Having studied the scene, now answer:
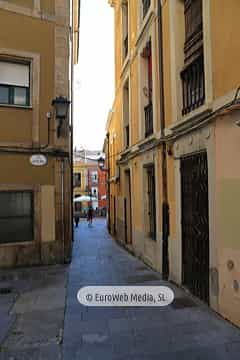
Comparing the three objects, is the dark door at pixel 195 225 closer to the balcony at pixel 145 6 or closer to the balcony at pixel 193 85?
the balcony at pixel 193 85

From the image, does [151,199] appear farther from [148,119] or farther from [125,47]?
[125,47]

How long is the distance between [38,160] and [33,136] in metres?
0.63

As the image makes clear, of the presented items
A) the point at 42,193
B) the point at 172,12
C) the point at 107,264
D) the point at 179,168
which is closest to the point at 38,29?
the point at 172,12

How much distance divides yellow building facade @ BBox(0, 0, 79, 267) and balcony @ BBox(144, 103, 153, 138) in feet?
7.44

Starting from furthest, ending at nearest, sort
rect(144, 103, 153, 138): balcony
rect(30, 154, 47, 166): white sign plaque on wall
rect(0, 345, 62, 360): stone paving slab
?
1. rect(144, 103, 153, 138): balcony
2. rect(30, 154, 47, 166): white sign plaque on wall
3. rect(0, 345, 62, 360): stone paving slab

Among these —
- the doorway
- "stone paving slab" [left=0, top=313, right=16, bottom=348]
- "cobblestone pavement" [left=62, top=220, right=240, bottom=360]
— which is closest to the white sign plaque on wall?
"cobblestone pavement" [left=62, top=220, right=240, bottom=360]

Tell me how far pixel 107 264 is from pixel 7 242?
8.92 feet

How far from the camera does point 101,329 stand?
449 centimetres

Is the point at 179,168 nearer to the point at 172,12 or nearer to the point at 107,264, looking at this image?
the point at 172,12

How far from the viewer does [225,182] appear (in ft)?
15.3

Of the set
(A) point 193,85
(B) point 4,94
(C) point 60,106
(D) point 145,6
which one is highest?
(D) point 145,6

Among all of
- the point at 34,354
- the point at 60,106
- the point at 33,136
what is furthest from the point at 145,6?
the point at 34,354

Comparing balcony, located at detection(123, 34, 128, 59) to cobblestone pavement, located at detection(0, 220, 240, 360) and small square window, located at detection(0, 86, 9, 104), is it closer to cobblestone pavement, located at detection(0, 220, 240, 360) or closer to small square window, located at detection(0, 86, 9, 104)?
small square window, located at detection(0, 86, 9, 104)

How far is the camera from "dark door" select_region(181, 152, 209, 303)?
547 centimetres
